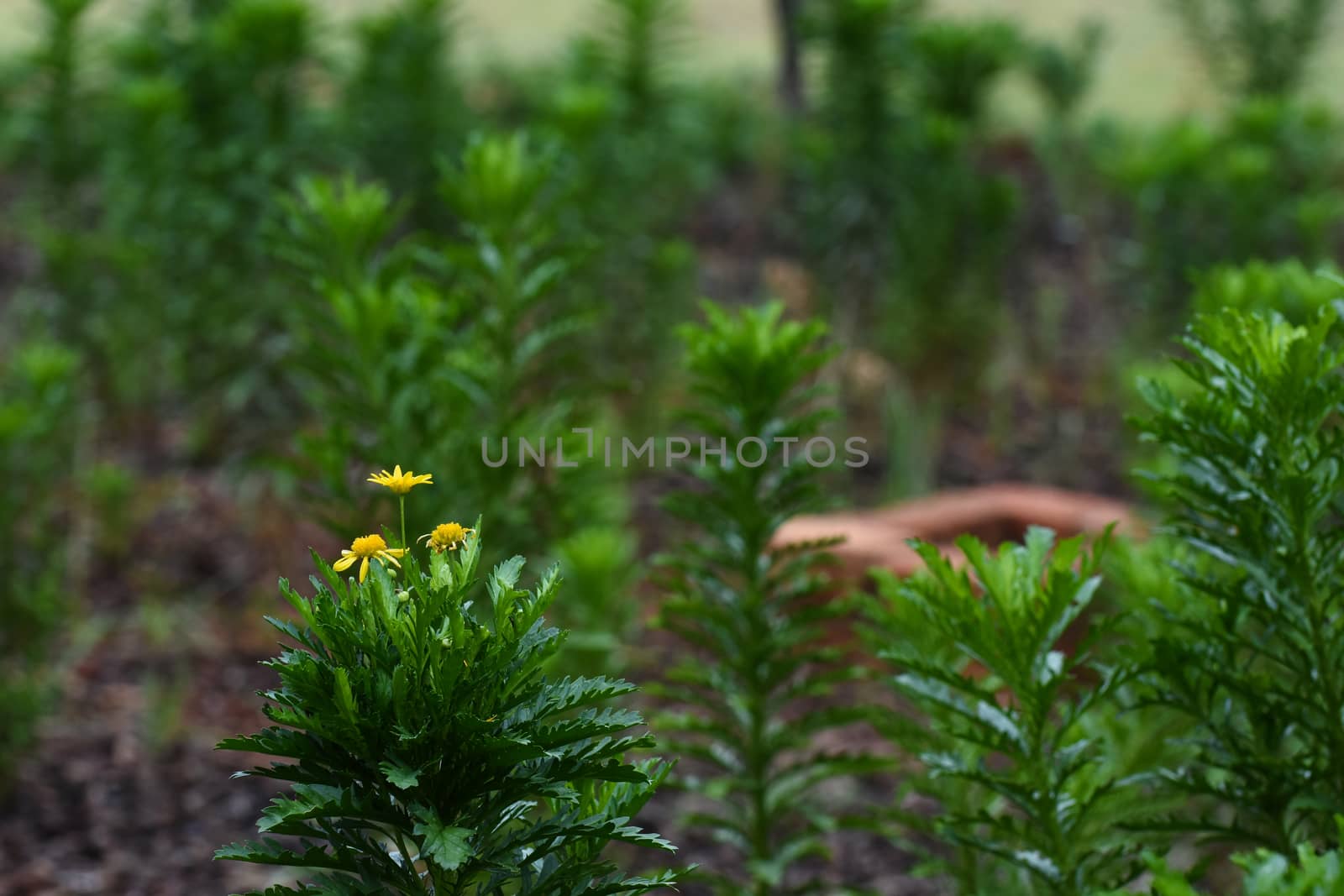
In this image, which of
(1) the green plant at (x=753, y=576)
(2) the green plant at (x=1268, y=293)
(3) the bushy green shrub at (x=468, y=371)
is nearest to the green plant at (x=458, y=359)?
(3) the bushy green shrub at (x=468, y=371)

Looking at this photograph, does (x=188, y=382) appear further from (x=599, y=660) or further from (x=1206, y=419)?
(x=1206, y=419)

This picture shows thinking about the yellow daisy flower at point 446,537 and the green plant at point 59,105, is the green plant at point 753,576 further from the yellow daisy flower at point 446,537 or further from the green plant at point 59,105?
the green plant at point 59,105

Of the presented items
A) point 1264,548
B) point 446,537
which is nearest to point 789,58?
point 1264,548

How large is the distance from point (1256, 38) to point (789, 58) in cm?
339

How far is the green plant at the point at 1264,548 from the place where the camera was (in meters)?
1.99

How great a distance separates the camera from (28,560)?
4957 mm

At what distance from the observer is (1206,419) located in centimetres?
206

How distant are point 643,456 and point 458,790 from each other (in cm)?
511

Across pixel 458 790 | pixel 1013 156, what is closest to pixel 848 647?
pixel 458 790

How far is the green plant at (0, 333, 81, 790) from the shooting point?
13.4 ft

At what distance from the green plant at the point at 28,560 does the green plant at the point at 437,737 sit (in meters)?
2.96

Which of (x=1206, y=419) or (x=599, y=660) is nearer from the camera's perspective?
(x=1206, y=419)

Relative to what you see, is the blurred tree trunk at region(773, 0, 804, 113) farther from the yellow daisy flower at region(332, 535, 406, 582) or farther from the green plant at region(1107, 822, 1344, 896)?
the green plant at region(1107, 822, 1344, 896)

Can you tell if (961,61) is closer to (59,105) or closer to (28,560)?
(59,105)
